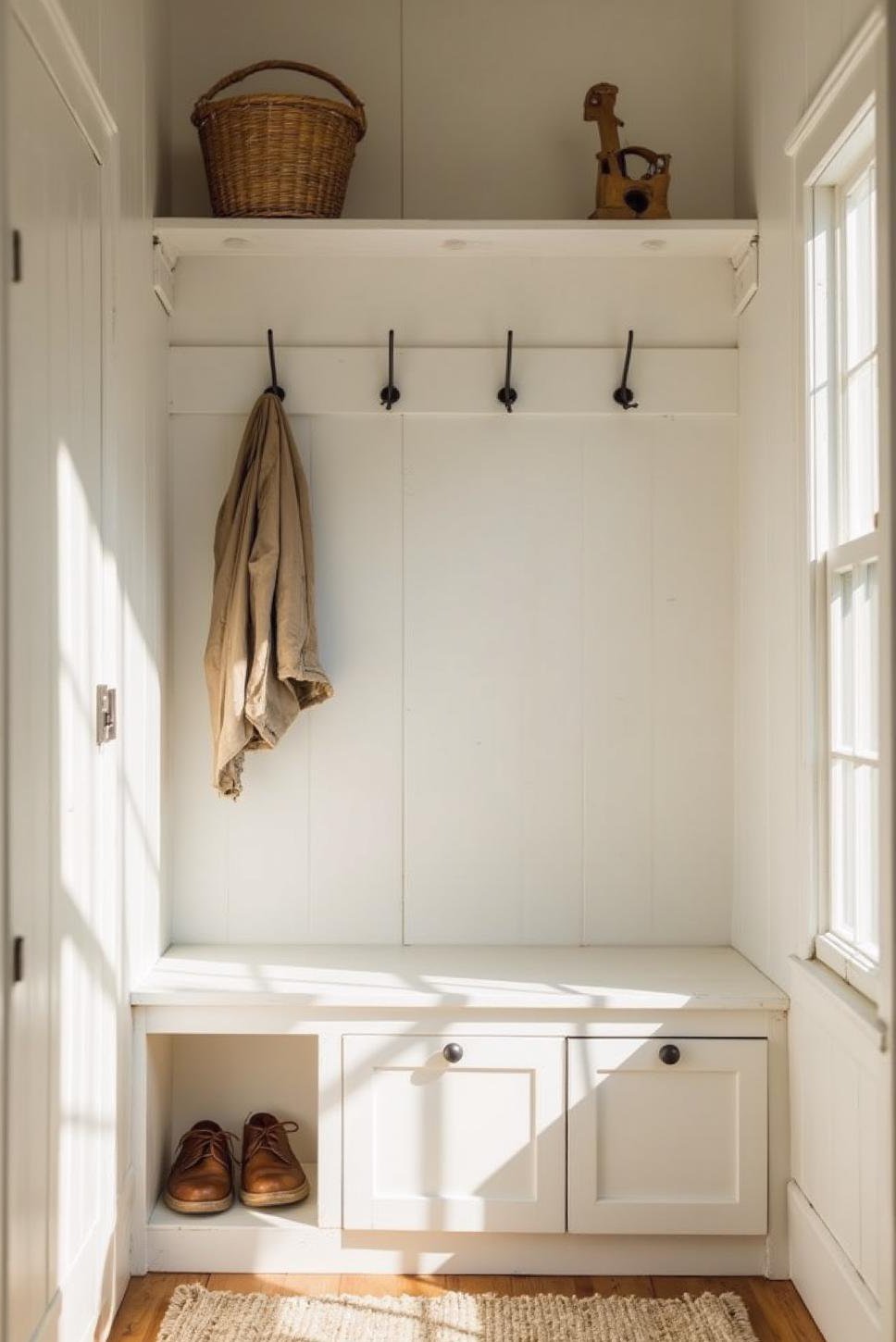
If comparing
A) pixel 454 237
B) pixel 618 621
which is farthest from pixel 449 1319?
pixel 454 237

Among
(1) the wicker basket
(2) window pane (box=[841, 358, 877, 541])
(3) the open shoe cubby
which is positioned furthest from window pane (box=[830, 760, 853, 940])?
(1) the wicker basket

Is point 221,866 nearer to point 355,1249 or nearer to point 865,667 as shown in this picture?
point 355,1249

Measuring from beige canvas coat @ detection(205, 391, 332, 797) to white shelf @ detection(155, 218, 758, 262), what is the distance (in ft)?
1.14

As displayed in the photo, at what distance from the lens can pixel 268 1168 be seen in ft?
8.64

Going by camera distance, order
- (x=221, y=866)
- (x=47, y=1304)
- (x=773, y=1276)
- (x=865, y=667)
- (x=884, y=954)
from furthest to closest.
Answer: (x=221, y=866) → (x=773, y=1276) → (x=865, y=667) → (x=47, y=1304) → (x=884, y=954)

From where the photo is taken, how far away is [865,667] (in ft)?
Answer: 7.23

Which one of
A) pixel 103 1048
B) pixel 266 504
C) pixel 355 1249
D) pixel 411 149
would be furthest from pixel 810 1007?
pixel 411 149

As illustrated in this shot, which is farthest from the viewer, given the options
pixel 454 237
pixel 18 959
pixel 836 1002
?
pixel 454 237

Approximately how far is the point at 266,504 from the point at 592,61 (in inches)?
51.0

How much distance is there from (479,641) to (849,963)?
1123 millimetres

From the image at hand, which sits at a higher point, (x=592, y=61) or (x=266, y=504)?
(x=592, y=61)

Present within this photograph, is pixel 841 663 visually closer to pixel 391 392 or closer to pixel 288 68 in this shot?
pixel 391 392

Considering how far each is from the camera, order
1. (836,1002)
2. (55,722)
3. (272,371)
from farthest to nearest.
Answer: (272,371) < (836,1002) < (55,722)

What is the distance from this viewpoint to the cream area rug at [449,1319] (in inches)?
89.4
